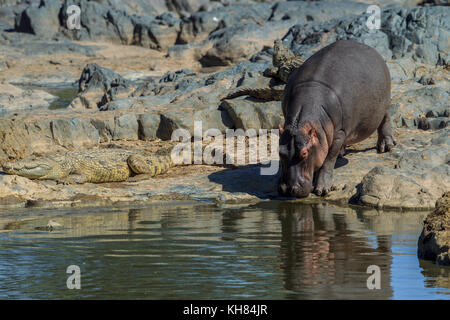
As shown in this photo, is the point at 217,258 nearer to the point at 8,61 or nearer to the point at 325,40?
the point at 325,40

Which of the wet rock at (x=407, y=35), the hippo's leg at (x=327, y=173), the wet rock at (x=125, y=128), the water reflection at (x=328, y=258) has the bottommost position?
the water reflection at (x=328, y=258)

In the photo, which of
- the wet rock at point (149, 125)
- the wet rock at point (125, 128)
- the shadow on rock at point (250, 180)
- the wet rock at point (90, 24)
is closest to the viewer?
the shadow on rock at point (250, 180)

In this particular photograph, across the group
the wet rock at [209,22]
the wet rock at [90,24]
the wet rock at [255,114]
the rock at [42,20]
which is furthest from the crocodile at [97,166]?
the rock at [42,20]

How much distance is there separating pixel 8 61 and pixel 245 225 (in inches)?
1025

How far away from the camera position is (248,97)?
48.5 feet

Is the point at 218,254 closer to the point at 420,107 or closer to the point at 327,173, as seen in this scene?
the point at 327,173

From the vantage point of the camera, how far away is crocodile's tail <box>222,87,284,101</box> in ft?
46.9

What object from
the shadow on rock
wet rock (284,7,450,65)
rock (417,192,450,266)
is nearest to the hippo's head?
the shadow on rock

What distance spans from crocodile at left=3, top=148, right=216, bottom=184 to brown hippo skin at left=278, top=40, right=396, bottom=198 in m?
3.27

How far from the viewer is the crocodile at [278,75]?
14.1 meters

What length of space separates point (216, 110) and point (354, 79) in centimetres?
500

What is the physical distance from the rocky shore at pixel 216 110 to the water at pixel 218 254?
0.95m

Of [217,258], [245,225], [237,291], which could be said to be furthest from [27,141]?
[237,291]

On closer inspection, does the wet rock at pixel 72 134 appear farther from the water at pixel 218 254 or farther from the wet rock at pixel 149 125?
the water at pixel 218 254
